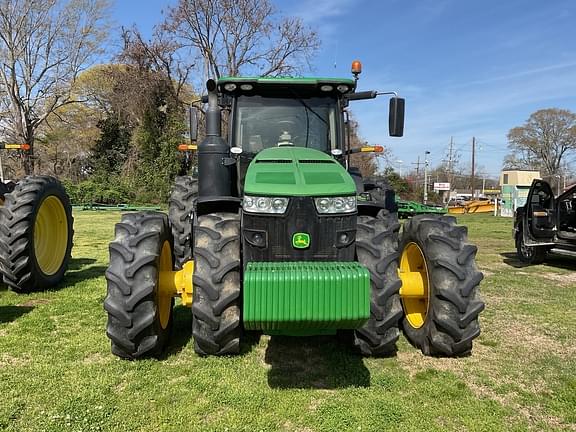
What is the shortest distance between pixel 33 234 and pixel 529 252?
8704 millimetres

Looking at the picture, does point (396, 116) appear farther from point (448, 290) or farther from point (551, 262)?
point (551, 262)

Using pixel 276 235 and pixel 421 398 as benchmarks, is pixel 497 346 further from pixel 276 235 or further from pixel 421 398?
pixel 276 235

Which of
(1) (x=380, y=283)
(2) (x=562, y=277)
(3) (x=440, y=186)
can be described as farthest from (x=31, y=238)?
(3) (x=440, y=186)

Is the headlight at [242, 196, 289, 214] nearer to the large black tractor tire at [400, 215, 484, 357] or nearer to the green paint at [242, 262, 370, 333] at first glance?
the green paint at [242, 262, 370, 333]

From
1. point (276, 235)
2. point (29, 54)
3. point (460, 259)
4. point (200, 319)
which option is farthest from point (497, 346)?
point (29, 54)

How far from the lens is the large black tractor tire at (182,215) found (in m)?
6.65

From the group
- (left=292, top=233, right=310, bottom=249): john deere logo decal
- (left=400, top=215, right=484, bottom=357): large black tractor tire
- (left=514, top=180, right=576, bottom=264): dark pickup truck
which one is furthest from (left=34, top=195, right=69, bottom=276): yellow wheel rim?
(left=514, top=180, right=576, bottom=264): dark pickup truck

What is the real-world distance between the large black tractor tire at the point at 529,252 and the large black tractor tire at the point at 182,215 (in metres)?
6.47

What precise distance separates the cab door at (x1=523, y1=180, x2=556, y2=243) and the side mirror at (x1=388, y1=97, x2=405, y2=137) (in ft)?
17.4

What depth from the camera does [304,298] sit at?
307 centimetres

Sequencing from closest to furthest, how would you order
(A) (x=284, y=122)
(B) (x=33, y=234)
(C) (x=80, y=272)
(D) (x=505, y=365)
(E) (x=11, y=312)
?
(D) (x=505, y=365)
(A) (x=284, y=122)
(E) (x=11, y=312)
(B) (x=33, y=234)
(C) (x=80, y=272)

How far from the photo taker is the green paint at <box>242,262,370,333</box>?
3057mm

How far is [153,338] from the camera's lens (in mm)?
3914

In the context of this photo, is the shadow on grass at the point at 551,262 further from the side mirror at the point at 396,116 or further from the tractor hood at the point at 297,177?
the tractor hood at the point at 297,177
